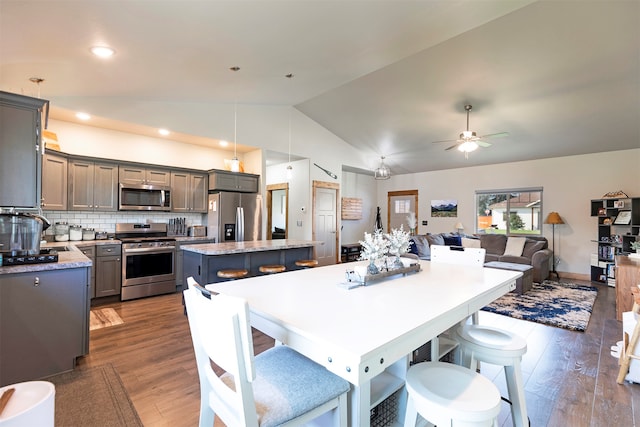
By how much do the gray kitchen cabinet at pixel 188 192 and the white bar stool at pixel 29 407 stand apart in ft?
13.0

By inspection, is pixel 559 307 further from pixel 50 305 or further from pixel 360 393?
pixel 50 305

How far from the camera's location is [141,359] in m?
2.54

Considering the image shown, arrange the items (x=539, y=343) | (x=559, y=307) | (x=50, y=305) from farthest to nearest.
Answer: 1. (x=559, y=307)
2. (x=539, y=343)
3. (x=50, y=305)

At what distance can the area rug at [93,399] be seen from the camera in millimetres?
1803

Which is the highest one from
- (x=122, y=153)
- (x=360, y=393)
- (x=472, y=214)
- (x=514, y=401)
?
(x=122, y=153)

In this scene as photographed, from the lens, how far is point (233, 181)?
538 centimetres

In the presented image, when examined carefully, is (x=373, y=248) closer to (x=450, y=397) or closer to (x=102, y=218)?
(x=450, y=397)

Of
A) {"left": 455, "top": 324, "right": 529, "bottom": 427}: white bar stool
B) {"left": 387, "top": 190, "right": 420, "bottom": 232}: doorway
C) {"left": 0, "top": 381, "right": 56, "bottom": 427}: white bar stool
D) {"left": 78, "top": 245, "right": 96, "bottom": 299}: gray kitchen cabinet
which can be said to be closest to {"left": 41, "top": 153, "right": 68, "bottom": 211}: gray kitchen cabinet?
{"left": 78, "top": 245, "right": 96, "bottom": 299}: gray kitchen cabinet

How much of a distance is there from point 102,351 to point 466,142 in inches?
190

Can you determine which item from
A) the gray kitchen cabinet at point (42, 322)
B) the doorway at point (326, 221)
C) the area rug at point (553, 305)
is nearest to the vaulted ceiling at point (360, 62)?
the gray kitchen cabinet at point (42, 322)

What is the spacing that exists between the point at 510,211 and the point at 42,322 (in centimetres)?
821

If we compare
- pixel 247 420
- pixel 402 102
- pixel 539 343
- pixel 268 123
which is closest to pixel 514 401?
pixel 247 420

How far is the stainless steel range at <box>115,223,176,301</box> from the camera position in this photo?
4.23 meters

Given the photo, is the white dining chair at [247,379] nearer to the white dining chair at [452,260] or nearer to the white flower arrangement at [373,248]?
the white flower arrangement at [373,248]
